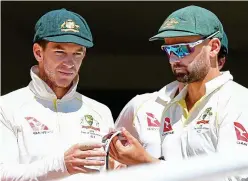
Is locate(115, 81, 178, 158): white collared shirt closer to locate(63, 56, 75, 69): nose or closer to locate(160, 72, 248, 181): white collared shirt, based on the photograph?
locate(160, 72, 248, 181): white collared shirt

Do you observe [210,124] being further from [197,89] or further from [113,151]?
[113,151]

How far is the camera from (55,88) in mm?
2641

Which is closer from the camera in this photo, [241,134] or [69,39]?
[241,134]

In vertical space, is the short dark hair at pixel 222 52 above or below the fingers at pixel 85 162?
above

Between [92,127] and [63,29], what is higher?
[63,29]

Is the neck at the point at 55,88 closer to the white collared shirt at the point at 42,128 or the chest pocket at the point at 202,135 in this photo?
the white collared shirt at the point at 42,128

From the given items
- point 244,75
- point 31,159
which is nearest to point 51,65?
point 31,159

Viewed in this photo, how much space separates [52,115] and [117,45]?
336 cm

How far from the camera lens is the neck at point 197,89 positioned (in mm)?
2611

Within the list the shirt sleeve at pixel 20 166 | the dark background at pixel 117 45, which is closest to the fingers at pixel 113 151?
the shirt sleeve at pixel 20 166

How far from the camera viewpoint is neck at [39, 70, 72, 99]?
2.63m

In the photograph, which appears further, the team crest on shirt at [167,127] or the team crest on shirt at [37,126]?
the team crest on shirt at [167,127]

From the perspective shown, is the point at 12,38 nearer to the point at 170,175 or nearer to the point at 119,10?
the point at 119,10

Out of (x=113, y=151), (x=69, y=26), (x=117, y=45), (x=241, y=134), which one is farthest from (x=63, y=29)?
(x=117, y=45)
